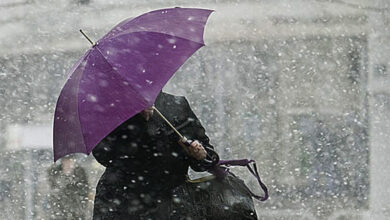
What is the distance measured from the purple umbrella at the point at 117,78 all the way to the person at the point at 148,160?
7.4 inches

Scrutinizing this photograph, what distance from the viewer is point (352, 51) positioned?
878 cm

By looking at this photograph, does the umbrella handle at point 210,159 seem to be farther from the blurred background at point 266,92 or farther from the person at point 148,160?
the blurred background at point 266,92

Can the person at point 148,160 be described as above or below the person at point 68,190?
above

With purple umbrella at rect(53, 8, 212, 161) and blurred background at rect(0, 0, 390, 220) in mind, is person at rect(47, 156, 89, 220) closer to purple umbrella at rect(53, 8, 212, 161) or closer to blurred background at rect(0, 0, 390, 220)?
blurred background at rect(0, 0, 390, 220)

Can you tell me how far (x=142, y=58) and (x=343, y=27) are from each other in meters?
6.73

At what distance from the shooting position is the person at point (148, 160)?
2650mm

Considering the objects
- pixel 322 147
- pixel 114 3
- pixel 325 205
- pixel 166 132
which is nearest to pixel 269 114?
pixel 322 147

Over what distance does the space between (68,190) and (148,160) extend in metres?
4.32

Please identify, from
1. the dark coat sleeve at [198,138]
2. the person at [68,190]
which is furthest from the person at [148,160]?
the person at [68,190]

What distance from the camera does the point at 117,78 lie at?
8.02 feet

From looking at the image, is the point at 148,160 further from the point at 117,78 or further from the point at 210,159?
the point at 117,78

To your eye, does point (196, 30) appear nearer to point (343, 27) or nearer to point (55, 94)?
point (55, 94)

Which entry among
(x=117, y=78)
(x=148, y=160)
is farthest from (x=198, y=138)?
(x=117, y=78)

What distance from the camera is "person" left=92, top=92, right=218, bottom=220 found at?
2.65 meters
